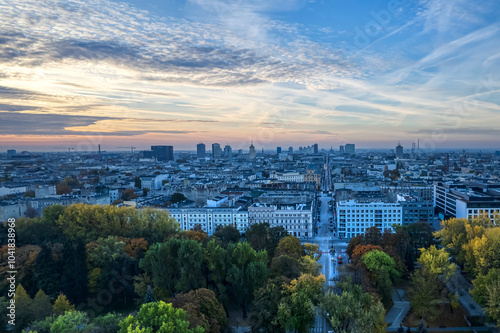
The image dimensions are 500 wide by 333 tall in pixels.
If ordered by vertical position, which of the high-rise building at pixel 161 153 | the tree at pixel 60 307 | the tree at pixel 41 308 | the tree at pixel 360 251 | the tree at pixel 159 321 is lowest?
the tree at pixel 60 307

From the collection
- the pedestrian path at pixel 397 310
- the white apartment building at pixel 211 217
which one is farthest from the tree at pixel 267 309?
the white apartment building at pixel 211 217

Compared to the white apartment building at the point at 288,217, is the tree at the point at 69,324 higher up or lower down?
higher up

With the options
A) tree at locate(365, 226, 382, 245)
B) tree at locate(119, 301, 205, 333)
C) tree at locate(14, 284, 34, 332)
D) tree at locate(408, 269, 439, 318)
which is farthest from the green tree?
tree at locate(14, 284, 34, 332)

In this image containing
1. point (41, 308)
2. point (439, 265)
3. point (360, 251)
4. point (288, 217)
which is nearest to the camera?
point (41, 308)

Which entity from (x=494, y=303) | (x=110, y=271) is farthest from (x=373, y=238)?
(x=110, y=271)

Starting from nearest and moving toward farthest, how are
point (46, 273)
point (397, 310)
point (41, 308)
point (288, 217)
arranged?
1. point (41, 308)
2. point (397, 310)
3. point (46, 273)
4. point (288, 217)

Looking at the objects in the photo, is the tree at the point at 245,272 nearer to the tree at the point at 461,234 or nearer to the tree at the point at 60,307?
the tree at the point at 60,307

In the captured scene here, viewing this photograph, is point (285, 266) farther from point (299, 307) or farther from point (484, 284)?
point (484, 284)

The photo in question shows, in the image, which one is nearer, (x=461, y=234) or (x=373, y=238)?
(x=461, y=234)
